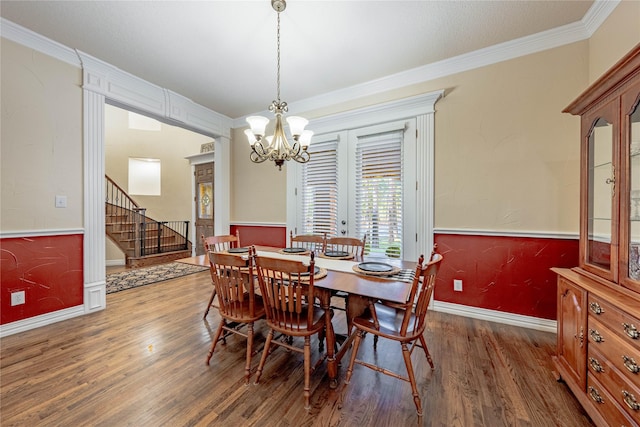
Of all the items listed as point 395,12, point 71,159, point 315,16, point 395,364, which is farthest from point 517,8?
point 71,159

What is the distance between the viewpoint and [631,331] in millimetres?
1145

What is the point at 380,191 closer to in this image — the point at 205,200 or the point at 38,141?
the point at 38,141

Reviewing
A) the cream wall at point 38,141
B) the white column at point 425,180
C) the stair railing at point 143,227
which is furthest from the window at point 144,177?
the white column at point 425,180

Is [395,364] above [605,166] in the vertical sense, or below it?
below

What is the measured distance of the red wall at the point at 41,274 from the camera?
2342mm

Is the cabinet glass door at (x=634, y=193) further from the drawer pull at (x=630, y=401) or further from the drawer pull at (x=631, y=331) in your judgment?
the drawer pull at (x=630, y=401)

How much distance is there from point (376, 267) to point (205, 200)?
5.57m

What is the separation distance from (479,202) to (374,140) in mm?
1439

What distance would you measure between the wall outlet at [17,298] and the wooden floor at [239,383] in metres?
0.32

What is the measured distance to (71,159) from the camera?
8.93 feet

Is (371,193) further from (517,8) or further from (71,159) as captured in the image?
(71,159)

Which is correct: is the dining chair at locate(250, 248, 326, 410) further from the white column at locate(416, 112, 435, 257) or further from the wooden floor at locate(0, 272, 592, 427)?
the white column at locate(416, 112, 435, 257)

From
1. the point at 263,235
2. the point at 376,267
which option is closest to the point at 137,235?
the point at 263,235

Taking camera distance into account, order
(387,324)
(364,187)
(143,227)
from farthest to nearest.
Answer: (143,227)
(364,187)
(387,324)
